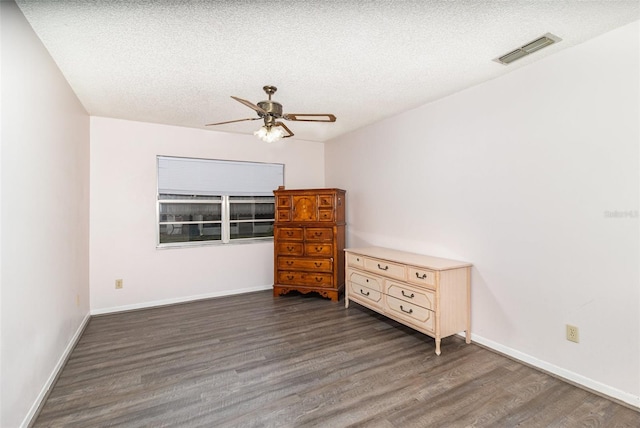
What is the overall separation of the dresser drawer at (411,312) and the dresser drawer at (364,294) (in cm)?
15

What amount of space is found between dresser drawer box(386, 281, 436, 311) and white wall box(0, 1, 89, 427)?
2906 mm

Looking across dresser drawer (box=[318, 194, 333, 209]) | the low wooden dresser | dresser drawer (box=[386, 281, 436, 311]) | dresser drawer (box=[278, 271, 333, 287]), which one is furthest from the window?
dresser drawer (box=[386, 281, 436, 311])

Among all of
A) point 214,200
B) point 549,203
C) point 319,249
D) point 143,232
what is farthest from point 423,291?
point 143,232

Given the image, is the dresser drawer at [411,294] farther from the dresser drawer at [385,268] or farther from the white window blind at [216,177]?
the white window blind at [216,177]

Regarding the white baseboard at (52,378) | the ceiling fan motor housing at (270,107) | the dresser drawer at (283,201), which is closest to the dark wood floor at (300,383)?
the white baseboard at (52,378)

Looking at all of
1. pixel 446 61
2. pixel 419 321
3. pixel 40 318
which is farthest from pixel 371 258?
pixel 40 318

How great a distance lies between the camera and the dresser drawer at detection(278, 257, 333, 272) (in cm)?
434

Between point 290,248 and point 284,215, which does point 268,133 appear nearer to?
point 284,215

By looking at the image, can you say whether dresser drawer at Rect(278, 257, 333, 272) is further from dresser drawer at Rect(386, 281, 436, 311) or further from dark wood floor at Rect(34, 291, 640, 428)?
dresser drawer at Rect(386, 281, 436, 311)

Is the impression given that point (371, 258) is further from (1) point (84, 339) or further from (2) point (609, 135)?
(1) point (84, 339)

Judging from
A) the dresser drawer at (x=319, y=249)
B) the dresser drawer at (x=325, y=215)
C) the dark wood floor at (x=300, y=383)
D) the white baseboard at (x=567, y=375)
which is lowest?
the dark wood floor at (x=300, y=383)

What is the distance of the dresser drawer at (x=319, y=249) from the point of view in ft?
14.3

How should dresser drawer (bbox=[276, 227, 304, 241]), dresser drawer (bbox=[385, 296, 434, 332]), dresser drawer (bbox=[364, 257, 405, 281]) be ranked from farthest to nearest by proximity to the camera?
dresser drawer (bbox=[276, 227, 304, 241]) → dresser drawer (bbox=[364, 257, 405, 281]) → dresser drawer (bbox=[385, 296, 434, 332])

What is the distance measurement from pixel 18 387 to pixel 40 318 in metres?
0.50
